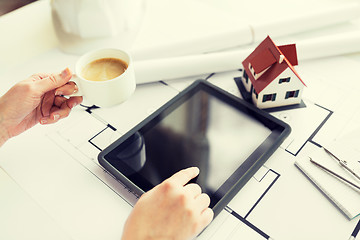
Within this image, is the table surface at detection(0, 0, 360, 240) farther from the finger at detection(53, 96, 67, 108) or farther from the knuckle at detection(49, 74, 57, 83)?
the knuckle at detection(49, 74, 57, 83)

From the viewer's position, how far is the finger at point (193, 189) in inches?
23.5

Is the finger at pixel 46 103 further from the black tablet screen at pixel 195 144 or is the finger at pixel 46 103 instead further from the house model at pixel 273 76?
the house model at pixel 273 76

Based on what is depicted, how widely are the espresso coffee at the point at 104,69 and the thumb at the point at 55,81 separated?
3 centimetres

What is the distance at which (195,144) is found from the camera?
726 millimetres

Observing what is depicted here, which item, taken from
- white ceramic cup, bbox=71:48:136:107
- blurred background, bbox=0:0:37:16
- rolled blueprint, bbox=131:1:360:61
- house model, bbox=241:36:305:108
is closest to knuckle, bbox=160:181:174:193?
white ceramic cup, bbox=71:48:136:107

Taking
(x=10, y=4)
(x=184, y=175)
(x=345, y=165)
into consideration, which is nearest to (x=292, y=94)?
(x=345, y=165)

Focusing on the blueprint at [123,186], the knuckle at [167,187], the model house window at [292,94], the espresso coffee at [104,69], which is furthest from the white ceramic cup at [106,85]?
the model house window at [292,94]

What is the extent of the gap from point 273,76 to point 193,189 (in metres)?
0.33

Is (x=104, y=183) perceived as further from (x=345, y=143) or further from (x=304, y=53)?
(x=304, y=53)

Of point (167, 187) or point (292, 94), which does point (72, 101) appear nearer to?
point (167, 187)

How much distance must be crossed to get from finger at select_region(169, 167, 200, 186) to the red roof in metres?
0.26

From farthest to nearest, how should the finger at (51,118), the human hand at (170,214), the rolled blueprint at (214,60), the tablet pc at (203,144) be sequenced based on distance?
1. the rolled blueprint at (214,60)
2. the finger at (51,118)
3. the tablet pc at (203,144)
4. the human hand at (170,214)

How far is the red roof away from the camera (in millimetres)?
747

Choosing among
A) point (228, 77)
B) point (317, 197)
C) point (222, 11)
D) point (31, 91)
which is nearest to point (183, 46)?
point (228, 77)
